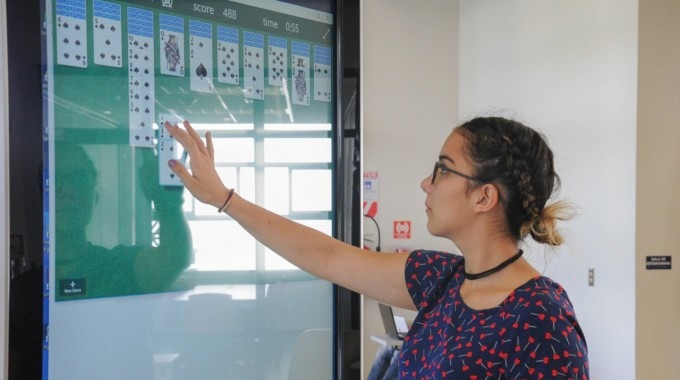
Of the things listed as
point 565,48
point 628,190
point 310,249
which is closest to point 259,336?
point 310,249

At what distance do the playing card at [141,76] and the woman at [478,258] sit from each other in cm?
5

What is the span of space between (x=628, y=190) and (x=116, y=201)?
9.82 ft

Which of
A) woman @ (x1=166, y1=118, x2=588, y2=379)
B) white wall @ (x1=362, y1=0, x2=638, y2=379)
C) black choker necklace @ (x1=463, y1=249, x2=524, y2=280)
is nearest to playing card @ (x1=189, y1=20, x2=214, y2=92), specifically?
woman @ (x1=166, y1=118, x2=588, y2=379)

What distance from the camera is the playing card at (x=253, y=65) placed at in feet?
3.81

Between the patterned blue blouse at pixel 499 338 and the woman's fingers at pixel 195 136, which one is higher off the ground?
the woman's fingers at pixel 195 136

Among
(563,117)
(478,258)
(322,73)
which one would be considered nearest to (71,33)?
(322,73)

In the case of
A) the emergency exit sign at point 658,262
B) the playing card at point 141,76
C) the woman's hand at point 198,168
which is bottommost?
the emergency exit sign at point 658,262

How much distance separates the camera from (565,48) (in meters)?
3.54

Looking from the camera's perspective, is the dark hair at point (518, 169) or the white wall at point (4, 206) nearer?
the white wall at point (4, 206)

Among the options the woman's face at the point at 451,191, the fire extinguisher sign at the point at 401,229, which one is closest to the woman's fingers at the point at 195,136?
the woman's face at the point at 451,191

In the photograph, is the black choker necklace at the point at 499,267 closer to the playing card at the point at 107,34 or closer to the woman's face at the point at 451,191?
the woman's face at the point at 451,191

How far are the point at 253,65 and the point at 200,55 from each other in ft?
0.39

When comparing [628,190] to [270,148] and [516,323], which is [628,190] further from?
[270,148]

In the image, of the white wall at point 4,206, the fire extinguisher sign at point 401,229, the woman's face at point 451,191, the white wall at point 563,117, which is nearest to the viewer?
the white wall at point 4,206
